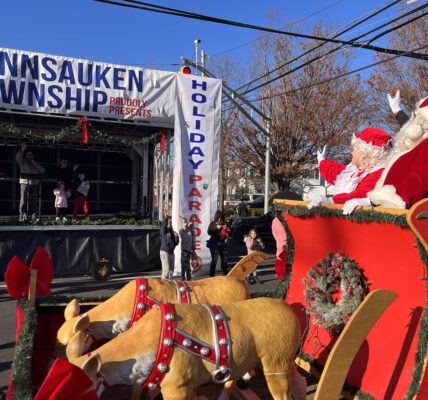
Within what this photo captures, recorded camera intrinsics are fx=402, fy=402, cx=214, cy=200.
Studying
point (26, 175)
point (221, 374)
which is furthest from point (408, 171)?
point (26, 175)

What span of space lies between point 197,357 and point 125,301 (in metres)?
0.88

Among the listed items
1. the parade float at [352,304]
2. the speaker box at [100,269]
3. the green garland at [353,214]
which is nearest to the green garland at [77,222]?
the speaker box at [100,269]

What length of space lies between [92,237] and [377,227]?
30.2 feet

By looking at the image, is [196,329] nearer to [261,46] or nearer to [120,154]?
[120,154]

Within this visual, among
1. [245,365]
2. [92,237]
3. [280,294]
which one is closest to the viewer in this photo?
[245,365]

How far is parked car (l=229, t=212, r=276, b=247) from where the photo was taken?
15.8 metres

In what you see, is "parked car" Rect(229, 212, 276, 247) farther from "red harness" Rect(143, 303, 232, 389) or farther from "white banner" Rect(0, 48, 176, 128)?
"red harness" Rect(143, 303, 232, 389)

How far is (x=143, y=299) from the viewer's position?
3061 millimetres

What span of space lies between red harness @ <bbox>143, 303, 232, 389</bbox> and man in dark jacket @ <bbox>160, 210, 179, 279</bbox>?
23.4 feet

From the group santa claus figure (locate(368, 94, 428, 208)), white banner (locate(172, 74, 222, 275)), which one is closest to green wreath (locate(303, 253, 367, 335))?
santa claus figure (locate(368, 94, 428, 208))

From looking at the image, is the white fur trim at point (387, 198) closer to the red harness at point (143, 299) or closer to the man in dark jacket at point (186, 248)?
the red harness at point (143, 299)

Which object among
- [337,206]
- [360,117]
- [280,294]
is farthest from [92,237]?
[360,117]

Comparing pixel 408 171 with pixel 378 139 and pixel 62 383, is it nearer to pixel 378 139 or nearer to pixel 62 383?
pixel 378 139

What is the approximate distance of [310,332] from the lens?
3756mm
